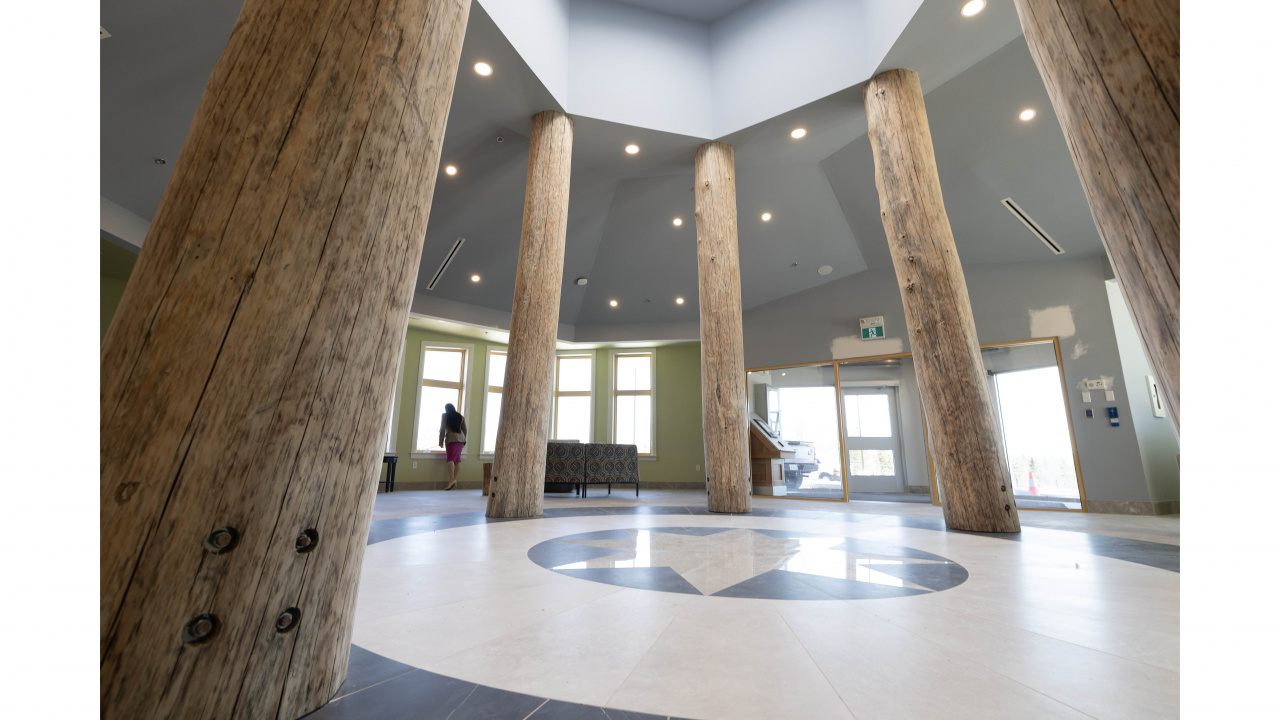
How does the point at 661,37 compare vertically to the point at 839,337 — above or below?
above

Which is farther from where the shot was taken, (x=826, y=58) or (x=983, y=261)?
(x=983, y=261)

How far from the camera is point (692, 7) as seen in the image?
235 inches

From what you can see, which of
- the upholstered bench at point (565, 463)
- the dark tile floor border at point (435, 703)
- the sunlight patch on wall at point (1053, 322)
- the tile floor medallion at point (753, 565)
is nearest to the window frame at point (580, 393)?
the upholstered bench at point (565, 463)

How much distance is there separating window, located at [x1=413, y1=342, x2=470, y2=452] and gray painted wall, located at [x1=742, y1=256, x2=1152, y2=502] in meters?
6.78

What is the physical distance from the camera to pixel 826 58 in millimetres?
5031

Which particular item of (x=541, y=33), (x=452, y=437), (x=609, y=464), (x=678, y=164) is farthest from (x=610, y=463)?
(x=541, y=33)

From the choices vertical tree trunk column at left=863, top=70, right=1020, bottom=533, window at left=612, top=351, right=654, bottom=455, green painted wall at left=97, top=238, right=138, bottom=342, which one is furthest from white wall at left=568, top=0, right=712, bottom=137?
window at left=612, top=351, right=654, bottom=455

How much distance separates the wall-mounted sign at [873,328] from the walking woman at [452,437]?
277 inches

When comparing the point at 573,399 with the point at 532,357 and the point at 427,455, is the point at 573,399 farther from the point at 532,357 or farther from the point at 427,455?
the point at 532,357

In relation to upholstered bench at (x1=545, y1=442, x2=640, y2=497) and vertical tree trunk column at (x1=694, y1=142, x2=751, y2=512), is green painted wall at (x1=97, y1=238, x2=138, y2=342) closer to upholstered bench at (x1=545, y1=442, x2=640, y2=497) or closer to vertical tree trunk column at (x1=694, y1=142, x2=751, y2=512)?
upholstered bench at (x1=545, y1=442, x2=640, y2=497)

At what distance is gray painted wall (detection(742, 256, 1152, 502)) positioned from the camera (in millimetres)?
5578

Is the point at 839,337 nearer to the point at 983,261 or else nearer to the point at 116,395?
the point at 983,261
